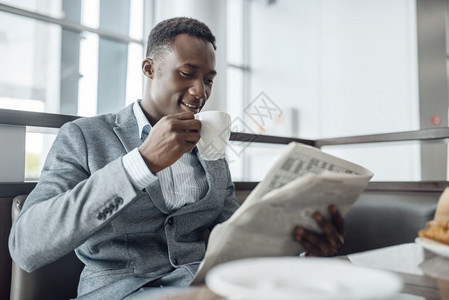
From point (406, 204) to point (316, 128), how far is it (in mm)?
3499

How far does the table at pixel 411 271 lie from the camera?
0.54 m

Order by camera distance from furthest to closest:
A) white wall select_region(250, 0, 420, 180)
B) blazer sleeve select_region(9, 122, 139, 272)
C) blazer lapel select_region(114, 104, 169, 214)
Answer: white wall select_region(250, 0, 420, 180) < blazer lapel select_region(114, 104, 169, 214) < blazer sleeve select_region(9, 122, 139, 272)

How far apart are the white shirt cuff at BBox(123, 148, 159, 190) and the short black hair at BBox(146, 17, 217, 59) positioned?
20.0 inches

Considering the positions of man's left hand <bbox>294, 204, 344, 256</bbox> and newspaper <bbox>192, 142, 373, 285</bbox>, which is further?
man's left hand <bbox>294, 204, 344, 256</bbox>

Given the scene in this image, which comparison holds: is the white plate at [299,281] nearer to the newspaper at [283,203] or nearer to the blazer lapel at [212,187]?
the newspaper at [283,203]

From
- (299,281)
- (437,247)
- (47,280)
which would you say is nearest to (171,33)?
(47,280)

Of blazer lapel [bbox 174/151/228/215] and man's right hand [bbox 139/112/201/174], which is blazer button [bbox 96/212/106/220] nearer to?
man's right hand [bbox 139/112/201/174]

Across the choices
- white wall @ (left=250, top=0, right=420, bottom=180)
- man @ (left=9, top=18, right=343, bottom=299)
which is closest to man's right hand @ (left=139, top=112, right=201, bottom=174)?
man @ (left=9, top=18, right=343, bottom=299)

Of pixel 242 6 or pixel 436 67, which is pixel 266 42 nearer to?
pixel 242 6

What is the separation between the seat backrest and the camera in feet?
3.25

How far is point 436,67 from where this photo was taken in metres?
3.90

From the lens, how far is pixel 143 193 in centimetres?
85

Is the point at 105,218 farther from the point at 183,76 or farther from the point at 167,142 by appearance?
the point at 183,76

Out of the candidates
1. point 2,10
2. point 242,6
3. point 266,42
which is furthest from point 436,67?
point 2,10
